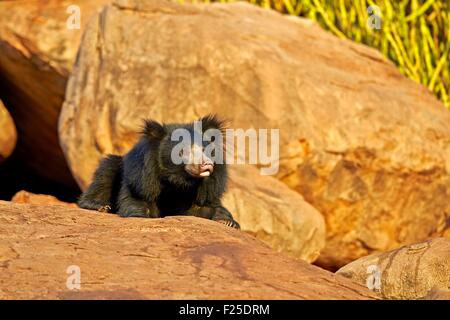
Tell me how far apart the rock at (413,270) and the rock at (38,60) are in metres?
7.15

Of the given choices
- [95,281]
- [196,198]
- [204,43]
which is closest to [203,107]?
[204,43]

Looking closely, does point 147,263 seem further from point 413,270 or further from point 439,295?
point 413,270

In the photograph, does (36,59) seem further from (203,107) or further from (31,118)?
(203,107)

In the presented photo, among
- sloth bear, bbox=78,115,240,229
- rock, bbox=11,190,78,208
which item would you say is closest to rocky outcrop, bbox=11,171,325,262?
sloth bear, bbox=78,115,240,229

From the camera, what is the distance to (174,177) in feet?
23.5

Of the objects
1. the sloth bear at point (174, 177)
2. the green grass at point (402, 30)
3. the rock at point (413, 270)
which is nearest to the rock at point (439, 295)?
the rock at point (413, 270)

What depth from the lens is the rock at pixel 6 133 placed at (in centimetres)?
1353

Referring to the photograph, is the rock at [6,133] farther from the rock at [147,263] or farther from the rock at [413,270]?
the rock at [413,270]

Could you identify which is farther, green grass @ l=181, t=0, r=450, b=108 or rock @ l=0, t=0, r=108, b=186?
green grass @ l=181, t=0, r=450, b=108

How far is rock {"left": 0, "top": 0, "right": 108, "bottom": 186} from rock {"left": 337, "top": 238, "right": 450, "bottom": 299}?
7.15 meters

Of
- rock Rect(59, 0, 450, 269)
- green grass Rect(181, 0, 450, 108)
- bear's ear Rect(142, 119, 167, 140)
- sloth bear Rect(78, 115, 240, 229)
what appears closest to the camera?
sloth bear Rect(78, 115, 240, 229)

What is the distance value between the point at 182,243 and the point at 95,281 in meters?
0.76

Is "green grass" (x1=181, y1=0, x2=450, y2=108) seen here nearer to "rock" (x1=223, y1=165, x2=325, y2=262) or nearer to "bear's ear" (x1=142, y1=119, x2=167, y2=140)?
"rock" (x1=223, y1=165, x2=325, y2=262)

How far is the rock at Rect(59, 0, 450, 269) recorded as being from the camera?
10.2 metres
